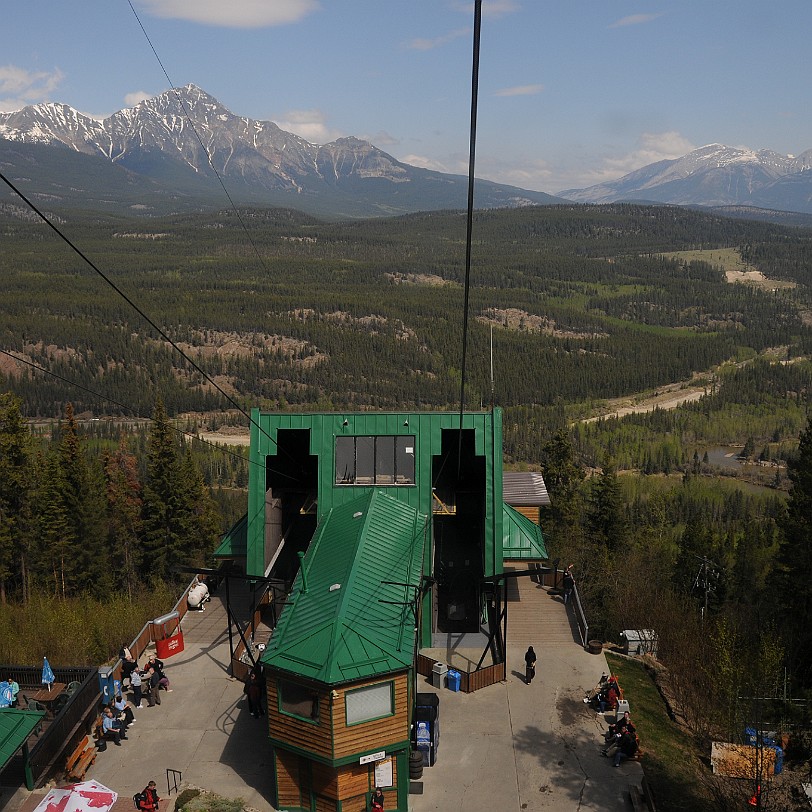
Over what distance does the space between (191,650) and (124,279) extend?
7153 inches

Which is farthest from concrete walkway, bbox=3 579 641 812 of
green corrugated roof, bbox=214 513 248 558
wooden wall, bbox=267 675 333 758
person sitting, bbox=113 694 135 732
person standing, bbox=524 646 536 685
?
green corrugated roof, bbox=214 513 248 558

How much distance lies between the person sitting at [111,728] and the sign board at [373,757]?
7.52m

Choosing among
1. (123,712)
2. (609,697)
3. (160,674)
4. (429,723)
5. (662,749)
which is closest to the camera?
(429,723)

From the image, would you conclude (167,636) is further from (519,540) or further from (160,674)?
(519,540)

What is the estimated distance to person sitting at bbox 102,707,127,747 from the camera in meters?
22.8

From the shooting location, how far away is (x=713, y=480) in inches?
3836

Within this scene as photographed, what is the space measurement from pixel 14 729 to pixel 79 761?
3.51m

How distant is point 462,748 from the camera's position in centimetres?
2298

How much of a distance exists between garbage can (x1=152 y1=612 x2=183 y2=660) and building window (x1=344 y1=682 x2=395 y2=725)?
11099 millimetres

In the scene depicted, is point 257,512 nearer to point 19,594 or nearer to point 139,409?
point 19,594

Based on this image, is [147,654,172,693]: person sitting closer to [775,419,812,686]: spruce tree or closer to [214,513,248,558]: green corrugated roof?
[214,513,248,558]: green corrugated roof

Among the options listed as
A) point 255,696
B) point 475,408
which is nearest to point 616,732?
point 255,696

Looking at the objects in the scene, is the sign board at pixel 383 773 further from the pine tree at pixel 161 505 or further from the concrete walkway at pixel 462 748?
the pine tree at pixel 161 505

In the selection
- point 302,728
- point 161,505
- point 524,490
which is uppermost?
point 302,728
